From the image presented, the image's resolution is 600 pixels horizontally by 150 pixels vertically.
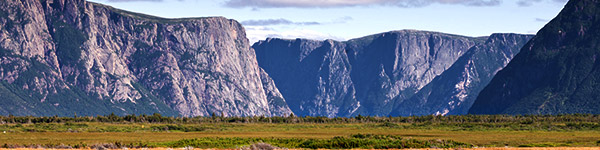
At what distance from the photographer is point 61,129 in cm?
18125

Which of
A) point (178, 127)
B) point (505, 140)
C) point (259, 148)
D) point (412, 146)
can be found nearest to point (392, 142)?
point (412, 146)

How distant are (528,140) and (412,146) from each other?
34392 millimetres

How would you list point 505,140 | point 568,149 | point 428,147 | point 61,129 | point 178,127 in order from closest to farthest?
point 568,149 → point 428,147 → point 505,140 → point 61,129 → point 178,127

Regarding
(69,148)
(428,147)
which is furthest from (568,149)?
(69,148)

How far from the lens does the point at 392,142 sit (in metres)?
119

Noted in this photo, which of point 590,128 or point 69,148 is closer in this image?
point 69,148

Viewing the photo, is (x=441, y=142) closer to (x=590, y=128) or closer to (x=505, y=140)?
(x=505, y=140)

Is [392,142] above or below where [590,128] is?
above

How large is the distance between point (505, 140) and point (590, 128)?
201 feet

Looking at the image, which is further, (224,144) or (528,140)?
(528,140)

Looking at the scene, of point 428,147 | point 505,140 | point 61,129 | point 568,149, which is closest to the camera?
point 568,149

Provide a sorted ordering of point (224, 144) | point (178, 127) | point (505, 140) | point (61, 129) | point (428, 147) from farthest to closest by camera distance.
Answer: point (178, 127) < point (61, 129) < point (505, 140) < point (224, 144) < point (428, 147)

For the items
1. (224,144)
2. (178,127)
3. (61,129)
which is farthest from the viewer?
(178,127)

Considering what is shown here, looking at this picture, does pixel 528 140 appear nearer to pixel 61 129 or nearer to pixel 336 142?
pixel 336 142
